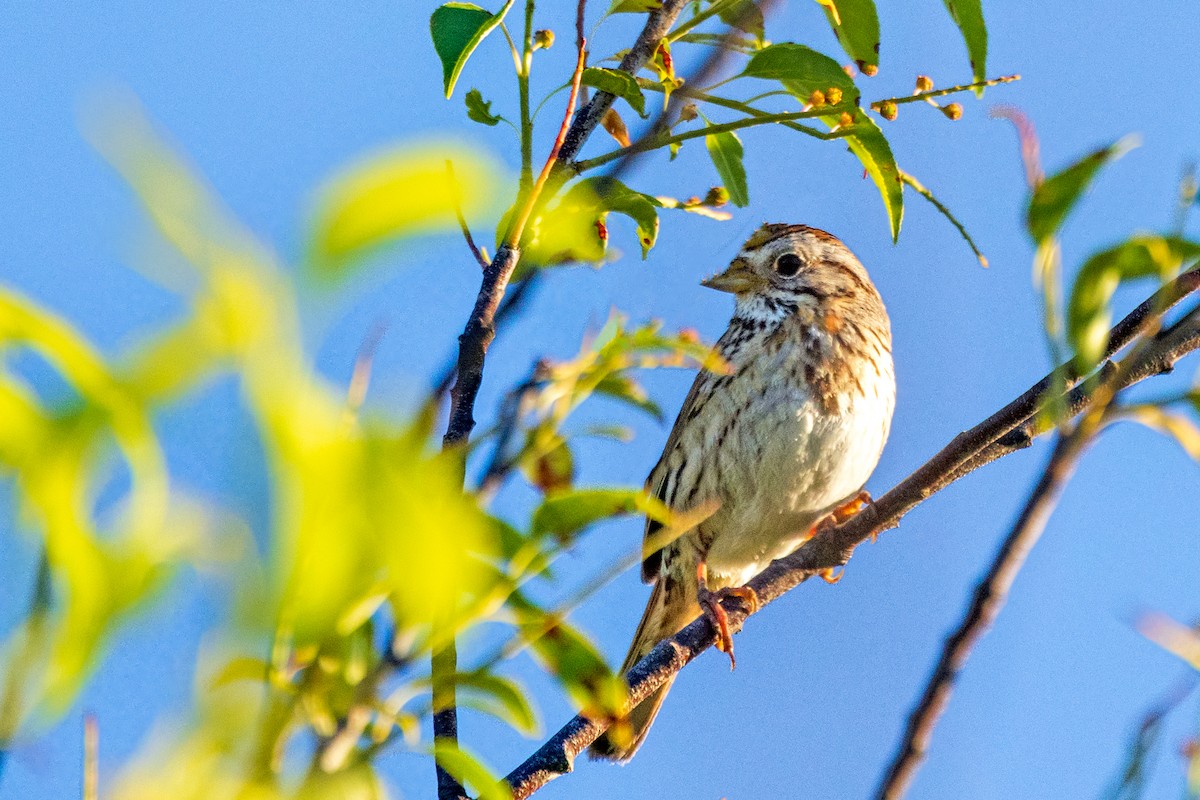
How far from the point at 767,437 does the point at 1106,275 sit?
328cm

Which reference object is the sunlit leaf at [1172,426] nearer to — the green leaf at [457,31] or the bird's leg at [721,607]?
the green leaf at [457,31]

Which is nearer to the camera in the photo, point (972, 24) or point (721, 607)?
point (972, 24)

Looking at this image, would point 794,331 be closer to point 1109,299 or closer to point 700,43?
point 700,43

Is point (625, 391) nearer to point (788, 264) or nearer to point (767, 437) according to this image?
point (767, 437)

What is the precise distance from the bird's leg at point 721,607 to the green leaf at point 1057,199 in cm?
203

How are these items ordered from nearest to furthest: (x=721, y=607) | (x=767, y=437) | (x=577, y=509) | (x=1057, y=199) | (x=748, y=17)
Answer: (x=1057, y=199) < (x=577, y=509) < (x=748, y=17) < (x=721, y=607) < (x=767, y=437)

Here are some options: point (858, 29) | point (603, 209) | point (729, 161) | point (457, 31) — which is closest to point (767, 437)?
point (729, 161)

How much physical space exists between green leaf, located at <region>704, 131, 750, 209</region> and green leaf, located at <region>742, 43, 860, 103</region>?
9.8 inches

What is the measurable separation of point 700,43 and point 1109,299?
5.24 ft

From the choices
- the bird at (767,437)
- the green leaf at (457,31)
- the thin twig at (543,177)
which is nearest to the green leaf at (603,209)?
the thin twig at (543,177)

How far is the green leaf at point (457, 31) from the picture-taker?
1.92 metres

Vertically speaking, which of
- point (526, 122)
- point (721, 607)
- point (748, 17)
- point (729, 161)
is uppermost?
point (748, 17)

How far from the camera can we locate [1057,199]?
842 millimetres

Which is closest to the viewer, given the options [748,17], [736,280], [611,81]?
[611,81]
